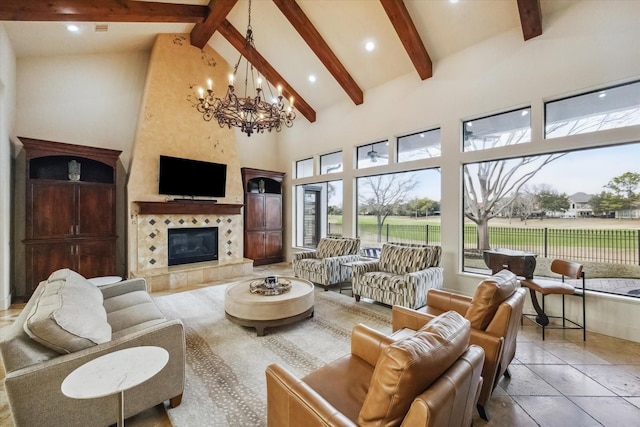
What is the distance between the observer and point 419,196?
5.52 metres

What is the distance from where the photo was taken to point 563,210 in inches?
153

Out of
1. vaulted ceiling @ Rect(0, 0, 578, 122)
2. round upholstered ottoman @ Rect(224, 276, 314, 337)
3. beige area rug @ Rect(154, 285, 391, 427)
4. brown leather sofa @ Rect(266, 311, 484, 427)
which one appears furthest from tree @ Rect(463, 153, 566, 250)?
brown leather sofa @ Rect(266, 311, 484, 427)

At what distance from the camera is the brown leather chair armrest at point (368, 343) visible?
1824 mm

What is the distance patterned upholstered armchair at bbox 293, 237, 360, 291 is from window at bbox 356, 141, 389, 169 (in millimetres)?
1765

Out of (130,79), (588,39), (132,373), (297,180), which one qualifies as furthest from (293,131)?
(132,373)

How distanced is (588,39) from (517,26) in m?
0.92

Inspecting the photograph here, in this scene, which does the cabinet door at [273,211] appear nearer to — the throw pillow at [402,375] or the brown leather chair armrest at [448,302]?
the brown leather chair armrest at [448,302]

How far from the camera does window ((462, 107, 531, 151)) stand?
13.5 feet

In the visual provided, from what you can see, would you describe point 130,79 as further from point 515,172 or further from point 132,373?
point 515,172

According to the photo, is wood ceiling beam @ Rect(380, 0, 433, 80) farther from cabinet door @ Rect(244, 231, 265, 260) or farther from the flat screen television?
A: cabinet door @ Rect(244, 231, 265, 260)

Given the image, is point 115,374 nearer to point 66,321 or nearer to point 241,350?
point 66,321

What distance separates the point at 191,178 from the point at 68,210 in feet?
6.94

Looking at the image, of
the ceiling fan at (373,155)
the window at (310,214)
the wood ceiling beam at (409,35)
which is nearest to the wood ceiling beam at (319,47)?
the ceiling fan at (373,155)

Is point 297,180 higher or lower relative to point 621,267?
higher
